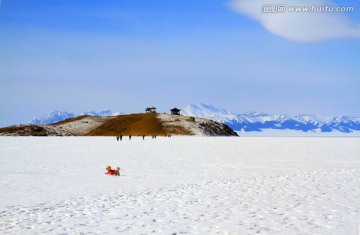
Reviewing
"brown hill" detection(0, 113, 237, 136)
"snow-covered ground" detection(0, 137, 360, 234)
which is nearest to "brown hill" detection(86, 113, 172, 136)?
"brown hill" detection(0, 113, 237, 136)

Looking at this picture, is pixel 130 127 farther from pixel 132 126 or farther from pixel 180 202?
pixel 180 202

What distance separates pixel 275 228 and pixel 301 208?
2.71 meters

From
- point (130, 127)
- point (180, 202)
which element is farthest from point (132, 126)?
point (180, 202)

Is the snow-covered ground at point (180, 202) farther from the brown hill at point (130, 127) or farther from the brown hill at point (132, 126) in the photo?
the brown hill at point (132, 126)

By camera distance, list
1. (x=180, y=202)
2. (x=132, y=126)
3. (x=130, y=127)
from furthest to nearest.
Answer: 1. (x=132, y=126)
2. (x=130, y=127)
3. (x=180, y=202)

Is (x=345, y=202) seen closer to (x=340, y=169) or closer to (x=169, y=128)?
(x=340, y=169)

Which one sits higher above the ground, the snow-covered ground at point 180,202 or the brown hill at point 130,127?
the brown hill at point 130,127

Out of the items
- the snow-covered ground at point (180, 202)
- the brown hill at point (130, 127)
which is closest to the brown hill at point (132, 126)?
the brown hill at point (130, 127)

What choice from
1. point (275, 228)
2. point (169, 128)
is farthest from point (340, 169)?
point (169, 128)

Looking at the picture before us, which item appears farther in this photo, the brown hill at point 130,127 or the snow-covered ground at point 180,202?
the brown hill at point 130,127

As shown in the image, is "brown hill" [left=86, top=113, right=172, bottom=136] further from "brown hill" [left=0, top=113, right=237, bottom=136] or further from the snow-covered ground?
the snow-covered ground

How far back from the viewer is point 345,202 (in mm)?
13125

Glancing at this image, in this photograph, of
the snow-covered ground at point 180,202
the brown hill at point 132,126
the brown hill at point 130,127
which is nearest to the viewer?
the snow-covered ground at point 180,202

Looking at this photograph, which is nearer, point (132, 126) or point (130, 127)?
point (130, 127)
